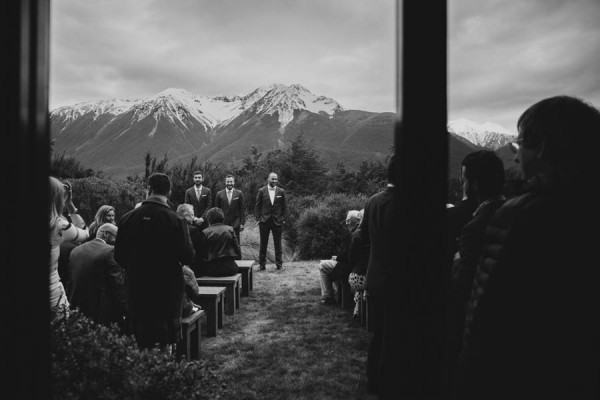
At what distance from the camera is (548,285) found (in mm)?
1111

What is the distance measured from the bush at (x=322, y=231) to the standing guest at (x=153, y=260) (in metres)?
7.24

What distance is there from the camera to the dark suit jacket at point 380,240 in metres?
2.92

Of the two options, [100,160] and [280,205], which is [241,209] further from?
[100,160]

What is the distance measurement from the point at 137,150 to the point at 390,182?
500ft

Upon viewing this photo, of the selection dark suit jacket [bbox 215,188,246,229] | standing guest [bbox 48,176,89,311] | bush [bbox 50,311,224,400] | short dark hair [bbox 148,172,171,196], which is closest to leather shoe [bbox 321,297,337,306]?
dark suit jacket [bbox 215,188,246,229]

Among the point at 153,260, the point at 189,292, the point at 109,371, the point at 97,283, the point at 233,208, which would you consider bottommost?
the point at 189,292

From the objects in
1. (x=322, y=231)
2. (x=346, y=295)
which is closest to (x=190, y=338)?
(x=346, y=295)

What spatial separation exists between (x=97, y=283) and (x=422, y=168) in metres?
3.22

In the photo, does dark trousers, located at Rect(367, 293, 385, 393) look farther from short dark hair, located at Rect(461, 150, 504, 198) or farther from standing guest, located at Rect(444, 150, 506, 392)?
short dark hair, located at Rect(461, 150, 504, 198)

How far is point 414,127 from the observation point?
1068mm

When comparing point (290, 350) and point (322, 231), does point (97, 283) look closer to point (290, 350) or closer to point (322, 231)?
point (290, 350)

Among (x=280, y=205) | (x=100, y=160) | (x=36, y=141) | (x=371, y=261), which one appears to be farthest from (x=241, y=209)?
(x=100, y=160)

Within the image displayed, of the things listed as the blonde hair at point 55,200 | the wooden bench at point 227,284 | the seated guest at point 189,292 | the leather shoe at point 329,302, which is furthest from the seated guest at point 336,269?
the blonde hair at point 55,200

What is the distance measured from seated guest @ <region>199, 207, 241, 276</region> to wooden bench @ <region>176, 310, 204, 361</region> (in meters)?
1.66
